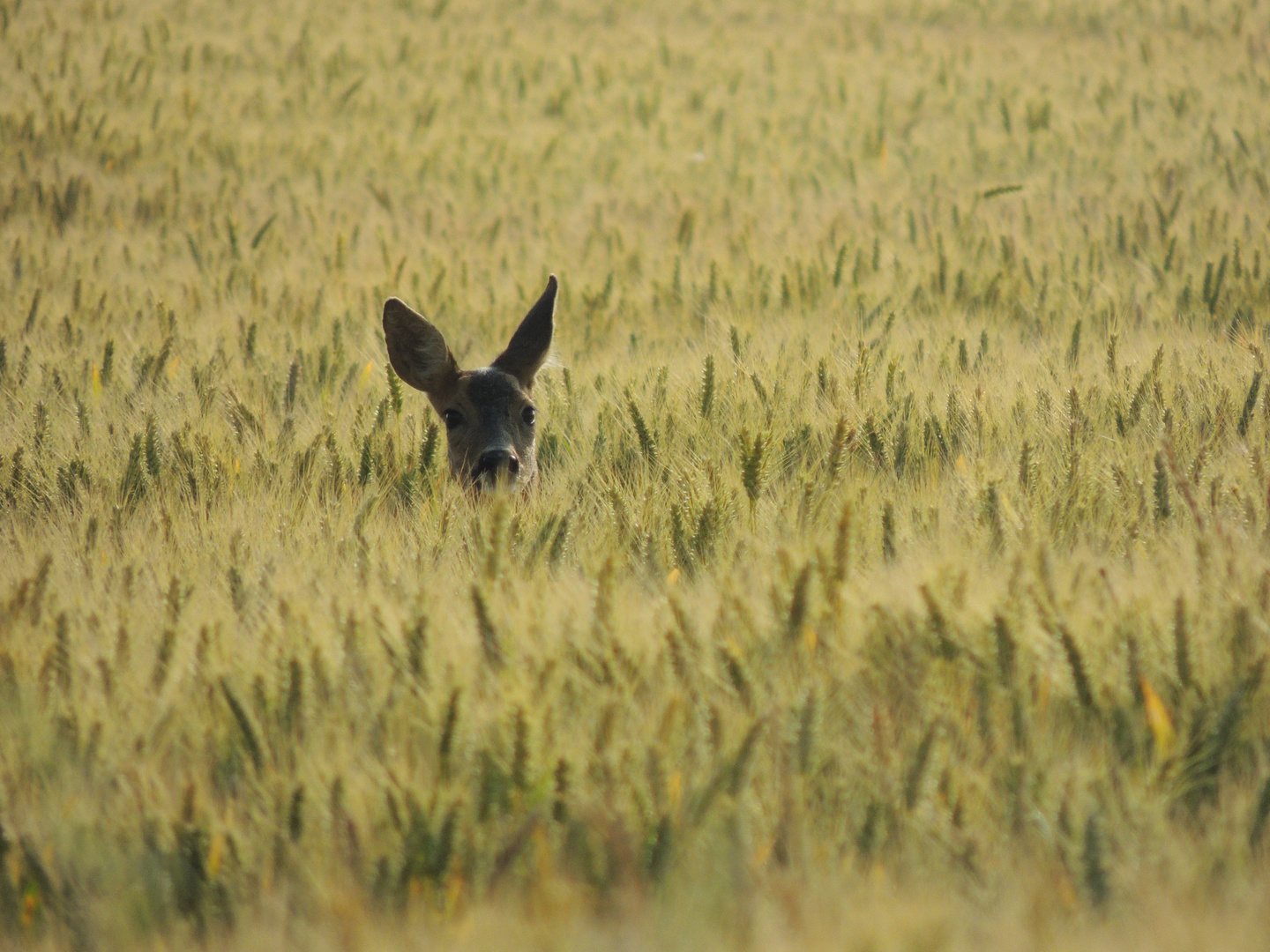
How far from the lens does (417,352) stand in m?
4.60

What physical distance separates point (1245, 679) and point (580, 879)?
114 centimetres

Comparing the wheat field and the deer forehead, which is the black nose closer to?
the wheat field

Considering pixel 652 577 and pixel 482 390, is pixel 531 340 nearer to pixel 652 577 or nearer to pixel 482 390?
pixel 482 390

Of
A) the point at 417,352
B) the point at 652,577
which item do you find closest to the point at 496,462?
the point at 417,352

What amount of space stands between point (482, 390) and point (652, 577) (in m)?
1.80

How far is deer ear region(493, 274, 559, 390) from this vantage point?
4.73m

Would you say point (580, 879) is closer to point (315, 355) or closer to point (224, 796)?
point (224, 796)

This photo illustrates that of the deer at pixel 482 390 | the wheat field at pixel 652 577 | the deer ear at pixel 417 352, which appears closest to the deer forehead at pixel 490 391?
the deer at pixel 482 390

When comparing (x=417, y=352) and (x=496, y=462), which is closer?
(x=496, y=462)

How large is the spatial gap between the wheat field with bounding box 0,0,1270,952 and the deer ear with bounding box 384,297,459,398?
184mm

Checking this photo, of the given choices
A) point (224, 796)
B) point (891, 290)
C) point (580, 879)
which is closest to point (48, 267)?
point (891, 290)

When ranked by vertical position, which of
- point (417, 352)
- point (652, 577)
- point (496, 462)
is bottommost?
point (496, 462)

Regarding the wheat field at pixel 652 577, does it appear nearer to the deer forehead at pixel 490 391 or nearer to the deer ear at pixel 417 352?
the deer ear at pixel 417 352

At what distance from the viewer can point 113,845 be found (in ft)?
5.60
